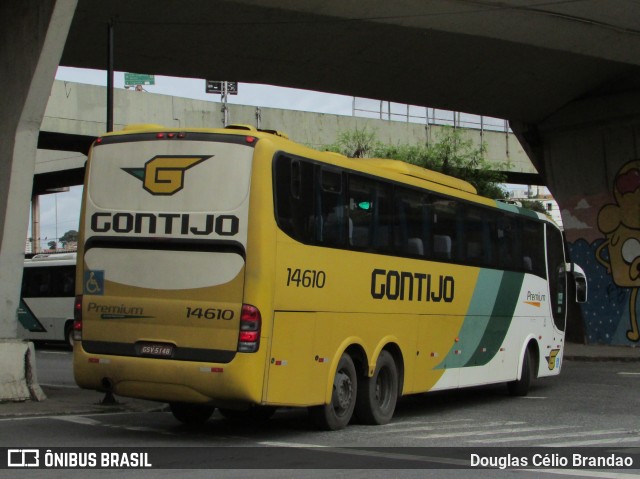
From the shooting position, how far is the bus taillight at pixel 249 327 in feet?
33.2

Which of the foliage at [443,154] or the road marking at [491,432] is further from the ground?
the foliage at [443,154]

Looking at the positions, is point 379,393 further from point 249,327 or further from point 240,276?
point 240,276

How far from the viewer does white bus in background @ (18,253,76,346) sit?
104ft

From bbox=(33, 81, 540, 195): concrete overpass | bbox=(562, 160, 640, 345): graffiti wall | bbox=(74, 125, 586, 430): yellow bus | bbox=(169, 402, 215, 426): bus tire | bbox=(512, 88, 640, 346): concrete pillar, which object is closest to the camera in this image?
bbox=(74, 125, 586, 430): yellow bus

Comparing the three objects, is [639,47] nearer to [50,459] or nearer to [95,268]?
[95,268]

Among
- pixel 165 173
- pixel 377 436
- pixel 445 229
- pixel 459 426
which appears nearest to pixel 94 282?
pixel 165 173

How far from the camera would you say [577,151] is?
1110 inches

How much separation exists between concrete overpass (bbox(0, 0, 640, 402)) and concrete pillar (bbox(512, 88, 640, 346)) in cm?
4

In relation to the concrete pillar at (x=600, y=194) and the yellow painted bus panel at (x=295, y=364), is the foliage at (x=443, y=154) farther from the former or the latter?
the yellow painted bus panel at (x=295, y=364)

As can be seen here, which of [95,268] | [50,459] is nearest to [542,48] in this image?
[95,268]

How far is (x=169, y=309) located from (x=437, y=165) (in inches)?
1039

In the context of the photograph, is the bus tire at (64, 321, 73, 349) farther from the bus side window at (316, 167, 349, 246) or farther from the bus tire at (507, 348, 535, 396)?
the bus side window at (316, 167, 349, 246)

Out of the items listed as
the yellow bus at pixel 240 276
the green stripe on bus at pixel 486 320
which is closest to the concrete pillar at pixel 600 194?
the green stripe on bus at pixel 486 320

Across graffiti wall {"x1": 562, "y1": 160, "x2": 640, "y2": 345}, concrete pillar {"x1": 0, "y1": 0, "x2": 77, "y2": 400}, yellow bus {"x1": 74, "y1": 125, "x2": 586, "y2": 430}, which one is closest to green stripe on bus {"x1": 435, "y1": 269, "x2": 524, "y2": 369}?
yellow bus {"x1": 74, "y1": 125, "x2": 586, "y2": 430}
